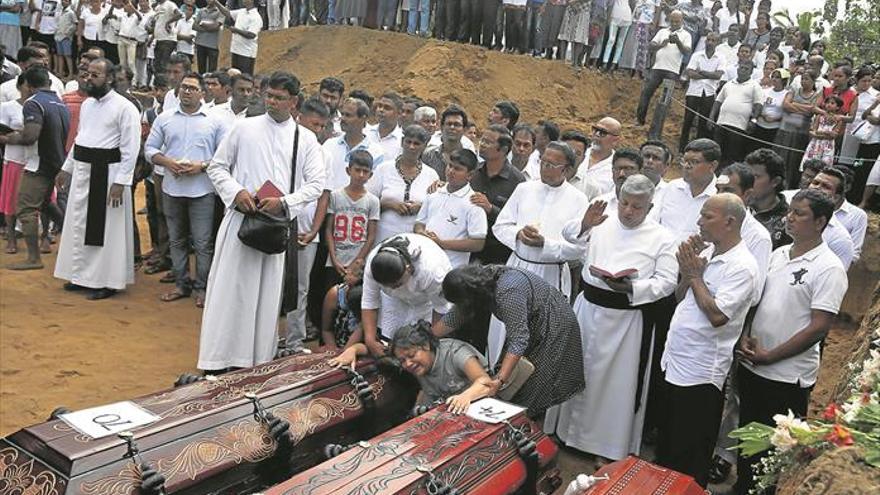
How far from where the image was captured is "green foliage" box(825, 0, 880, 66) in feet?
50.7

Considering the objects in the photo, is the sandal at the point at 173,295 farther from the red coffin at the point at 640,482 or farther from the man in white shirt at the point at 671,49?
the man in white shirt at the point at 671,49

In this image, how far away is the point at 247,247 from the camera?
541 cm

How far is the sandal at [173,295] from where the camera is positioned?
7.24m

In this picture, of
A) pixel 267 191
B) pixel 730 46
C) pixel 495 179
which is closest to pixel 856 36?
pixel 730 46

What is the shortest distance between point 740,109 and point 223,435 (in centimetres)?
868

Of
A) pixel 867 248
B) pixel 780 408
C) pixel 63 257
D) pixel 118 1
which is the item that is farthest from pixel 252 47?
pixel 780 408

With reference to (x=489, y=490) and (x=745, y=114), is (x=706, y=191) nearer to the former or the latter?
(x=489, y=490)

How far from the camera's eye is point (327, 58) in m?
14.6

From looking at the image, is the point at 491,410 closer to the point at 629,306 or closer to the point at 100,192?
the point at 629,306

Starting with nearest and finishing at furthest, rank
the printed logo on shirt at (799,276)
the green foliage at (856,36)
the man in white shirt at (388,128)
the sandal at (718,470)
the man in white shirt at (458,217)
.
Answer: the printed logo on shirt at (799,276) → the sandal at (718,470) → the man in white shirt at (458,217) → the man in white shirt at (388,128) → the green foliage at (856,36)

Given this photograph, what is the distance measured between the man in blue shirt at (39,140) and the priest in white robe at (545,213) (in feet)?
14.6

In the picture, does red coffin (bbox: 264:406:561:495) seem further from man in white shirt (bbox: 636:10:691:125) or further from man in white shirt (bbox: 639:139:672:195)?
man in white shirt (bbox: 636:10:691:125)

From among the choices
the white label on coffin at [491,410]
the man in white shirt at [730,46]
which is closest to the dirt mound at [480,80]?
the man in white shirt at [730,46]

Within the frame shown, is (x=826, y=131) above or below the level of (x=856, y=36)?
below
